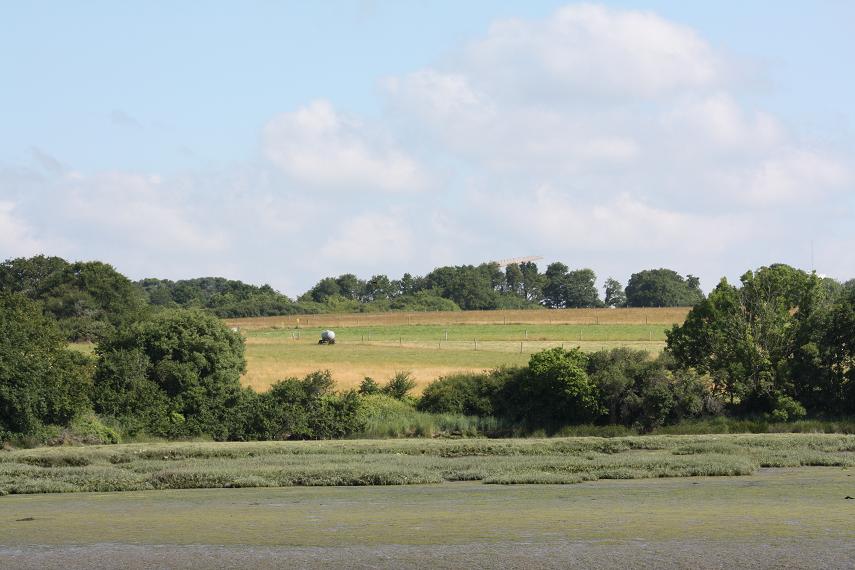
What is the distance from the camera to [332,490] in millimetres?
18906

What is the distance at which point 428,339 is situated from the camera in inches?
3487

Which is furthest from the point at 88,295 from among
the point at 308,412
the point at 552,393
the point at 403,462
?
the point at 403,462

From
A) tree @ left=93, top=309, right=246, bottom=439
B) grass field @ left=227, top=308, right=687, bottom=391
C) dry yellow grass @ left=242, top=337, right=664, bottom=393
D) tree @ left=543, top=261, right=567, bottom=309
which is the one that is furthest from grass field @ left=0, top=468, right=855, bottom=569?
tree @ left=543, top=261, right=567, bottom=309

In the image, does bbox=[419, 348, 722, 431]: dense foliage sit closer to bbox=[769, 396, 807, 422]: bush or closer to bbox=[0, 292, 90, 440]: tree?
bbox=[769, 396, 807, 422]: bush

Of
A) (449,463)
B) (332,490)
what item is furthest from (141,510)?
(449,463)

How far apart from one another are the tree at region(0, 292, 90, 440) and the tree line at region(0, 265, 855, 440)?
0.05 metres

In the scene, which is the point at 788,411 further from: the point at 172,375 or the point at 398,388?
the point at 172,375

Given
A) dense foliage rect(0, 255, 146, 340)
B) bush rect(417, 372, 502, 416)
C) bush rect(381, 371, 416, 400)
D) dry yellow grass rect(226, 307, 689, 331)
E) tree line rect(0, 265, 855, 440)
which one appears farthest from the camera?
dry yellow grass rect(226, 307, 689, 331)

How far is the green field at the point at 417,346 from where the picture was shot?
187 ft

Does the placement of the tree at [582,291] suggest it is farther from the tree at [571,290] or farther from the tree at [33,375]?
the tree at [33,375]

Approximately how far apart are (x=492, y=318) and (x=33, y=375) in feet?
256

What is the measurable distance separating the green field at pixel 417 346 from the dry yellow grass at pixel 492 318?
2904 millimetres

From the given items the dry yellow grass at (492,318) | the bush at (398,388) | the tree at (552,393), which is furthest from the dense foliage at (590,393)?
the dry yellow grass at (492,318)

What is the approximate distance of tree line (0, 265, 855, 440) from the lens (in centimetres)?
3744
